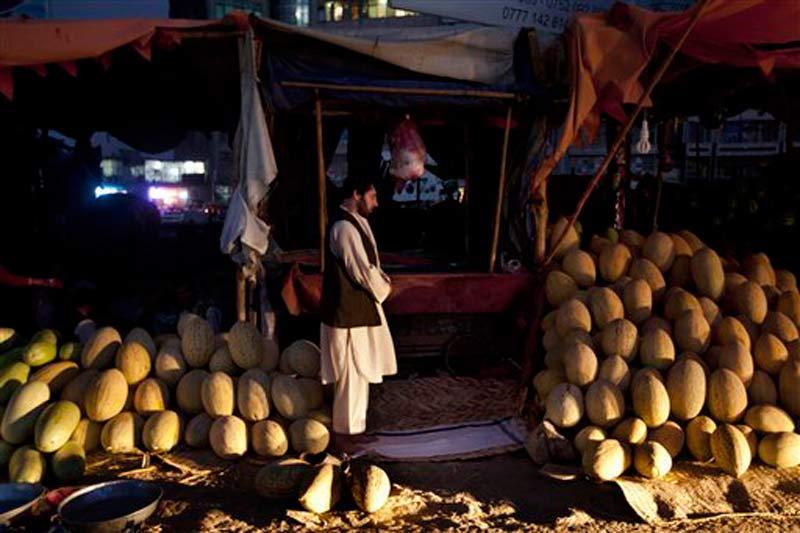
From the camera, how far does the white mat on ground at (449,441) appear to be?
15.3 feet

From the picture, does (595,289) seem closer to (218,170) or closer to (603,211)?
(603,211)

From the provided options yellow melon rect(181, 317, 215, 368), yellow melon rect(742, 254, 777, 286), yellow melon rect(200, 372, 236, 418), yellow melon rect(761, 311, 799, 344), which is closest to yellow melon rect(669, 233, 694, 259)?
yellow melon rect(742, 254, 777, 286)

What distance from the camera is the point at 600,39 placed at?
17.0 feet

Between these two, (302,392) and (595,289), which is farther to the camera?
(595,289)

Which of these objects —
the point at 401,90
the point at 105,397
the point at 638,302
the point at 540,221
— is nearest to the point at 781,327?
the point at 638,302

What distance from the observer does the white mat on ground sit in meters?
4.66

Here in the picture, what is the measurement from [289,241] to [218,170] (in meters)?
21.6

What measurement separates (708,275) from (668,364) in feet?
3.50

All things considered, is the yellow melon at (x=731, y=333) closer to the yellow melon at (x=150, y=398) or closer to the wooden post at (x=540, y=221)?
the wooden post at (x=540, y=221)

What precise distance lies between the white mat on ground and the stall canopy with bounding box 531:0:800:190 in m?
2.29

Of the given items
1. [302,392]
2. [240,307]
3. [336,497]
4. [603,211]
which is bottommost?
[336,497]

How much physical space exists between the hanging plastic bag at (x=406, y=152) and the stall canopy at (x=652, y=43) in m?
1.53

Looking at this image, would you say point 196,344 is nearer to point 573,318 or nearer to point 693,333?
point 573,318

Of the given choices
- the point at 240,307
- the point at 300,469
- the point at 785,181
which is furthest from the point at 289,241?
the point at 785,181
